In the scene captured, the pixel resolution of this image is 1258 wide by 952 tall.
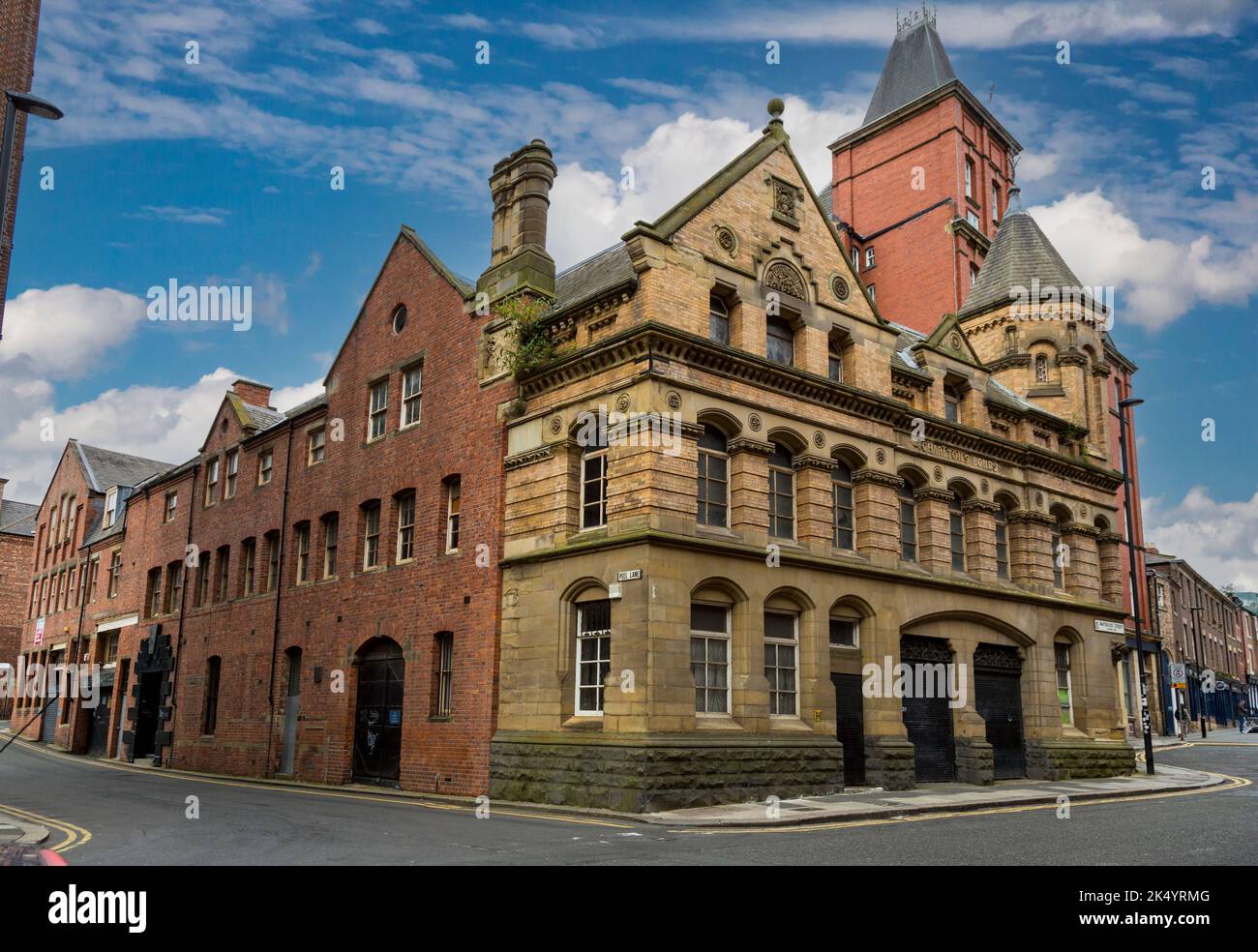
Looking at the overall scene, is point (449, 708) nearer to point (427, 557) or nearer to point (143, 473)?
point (427, 557)

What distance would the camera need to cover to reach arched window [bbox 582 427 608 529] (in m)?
21.2

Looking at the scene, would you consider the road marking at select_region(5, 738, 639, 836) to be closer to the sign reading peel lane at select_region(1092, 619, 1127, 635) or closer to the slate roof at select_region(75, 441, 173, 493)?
the slate roof at select_region(75, 441, 173, 493)

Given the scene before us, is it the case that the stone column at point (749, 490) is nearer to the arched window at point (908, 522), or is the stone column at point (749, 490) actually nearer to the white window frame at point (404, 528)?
the arched window at point (908, 522)

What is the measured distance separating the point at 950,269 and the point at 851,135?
34.6ft

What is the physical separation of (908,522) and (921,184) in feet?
87.2

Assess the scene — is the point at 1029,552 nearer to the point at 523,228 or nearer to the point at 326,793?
the point at 523,228

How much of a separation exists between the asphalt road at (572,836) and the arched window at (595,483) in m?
6.10

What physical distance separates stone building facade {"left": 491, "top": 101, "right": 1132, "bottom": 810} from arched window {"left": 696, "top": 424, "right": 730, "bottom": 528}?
0.17 ft

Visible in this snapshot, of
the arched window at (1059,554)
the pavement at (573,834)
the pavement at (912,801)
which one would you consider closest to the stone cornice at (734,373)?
the arched window at (1059,554)

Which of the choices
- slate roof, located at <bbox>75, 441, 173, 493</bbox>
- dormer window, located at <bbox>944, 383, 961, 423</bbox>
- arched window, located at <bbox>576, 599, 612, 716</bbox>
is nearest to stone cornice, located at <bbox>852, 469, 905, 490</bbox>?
dormer window, located at <bbox>944, 383, 961, 423</bbox>

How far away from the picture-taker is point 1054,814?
1777cm
